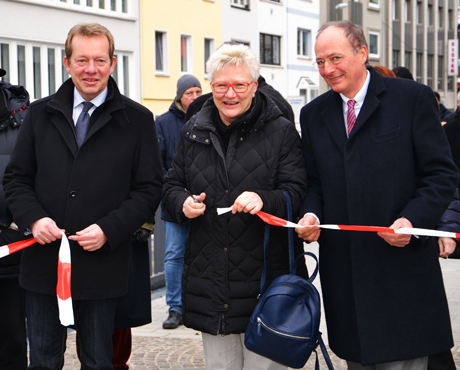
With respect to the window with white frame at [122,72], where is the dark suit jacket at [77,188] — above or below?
below

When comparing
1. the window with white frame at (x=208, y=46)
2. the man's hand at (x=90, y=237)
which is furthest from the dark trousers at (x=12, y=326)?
the window with white frame at (x=208, y=46)

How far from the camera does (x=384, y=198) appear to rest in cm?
354

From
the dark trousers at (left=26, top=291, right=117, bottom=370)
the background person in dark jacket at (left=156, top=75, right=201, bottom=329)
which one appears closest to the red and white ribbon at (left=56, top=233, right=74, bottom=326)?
the dark trousers at (left=26, top=291, right=117, bottom=370)

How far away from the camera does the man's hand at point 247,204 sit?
3500 millimetres

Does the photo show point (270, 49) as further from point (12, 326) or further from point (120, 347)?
point (12, 326)

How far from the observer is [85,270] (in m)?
3.81

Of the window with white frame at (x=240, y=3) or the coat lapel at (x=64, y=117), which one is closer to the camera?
the coat lapel at (x=64, y=117)

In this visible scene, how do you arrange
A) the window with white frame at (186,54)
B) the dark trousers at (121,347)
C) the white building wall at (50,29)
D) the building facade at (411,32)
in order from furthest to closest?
the building facade at (411,32) < the window with white frame at (186,54) < the white building wall at (50,29) < the dark trousers at (121,347)

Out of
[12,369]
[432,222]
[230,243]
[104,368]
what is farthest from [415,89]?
[12,369]

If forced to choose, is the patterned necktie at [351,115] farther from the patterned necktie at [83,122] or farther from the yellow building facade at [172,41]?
the yellow building facade at [172,41]

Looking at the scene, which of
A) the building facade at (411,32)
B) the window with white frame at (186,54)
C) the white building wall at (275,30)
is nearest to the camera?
the window with white frame at (186,54)

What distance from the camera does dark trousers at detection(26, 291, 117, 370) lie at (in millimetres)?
3805

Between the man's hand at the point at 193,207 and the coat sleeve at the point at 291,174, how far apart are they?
32 cm

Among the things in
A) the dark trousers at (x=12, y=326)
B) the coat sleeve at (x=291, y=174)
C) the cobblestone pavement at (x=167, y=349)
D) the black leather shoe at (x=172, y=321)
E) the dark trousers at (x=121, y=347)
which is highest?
the coat sleeve at (x=291, y=174)
